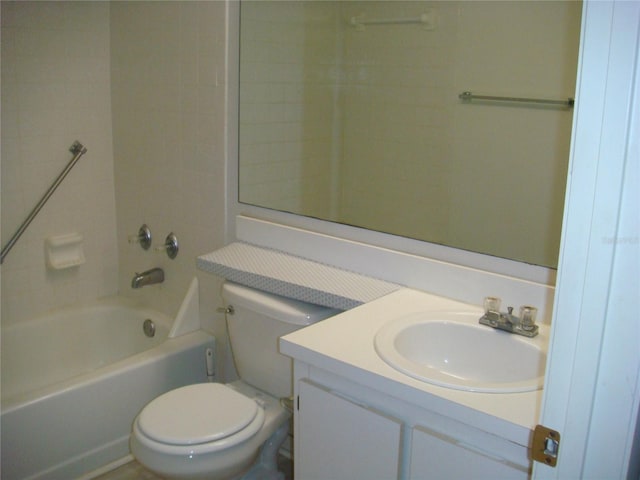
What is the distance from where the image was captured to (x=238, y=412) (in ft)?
6.51

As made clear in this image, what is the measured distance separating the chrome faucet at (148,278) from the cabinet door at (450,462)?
1.65 metres

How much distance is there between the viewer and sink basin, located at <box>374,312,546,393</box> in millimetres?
1578

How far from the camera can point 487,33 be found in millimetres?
2625

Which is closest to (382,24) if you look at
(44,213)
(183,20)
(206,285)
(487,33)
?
(487,33)

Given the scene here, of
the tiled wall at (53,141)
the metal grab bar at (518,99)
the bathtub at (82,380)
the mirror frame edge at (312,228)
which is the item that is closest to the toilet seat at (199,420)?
the bathtub at (82,380)

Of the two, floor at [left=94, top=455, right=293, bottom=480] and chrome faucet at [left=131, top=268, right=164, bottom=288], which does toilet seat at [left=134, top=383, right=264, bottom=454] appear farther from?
chrome faucet at [left=131, top=268, right=164, bottom=288]

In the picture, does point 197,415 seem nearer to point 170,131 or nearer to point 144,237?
point 144,237

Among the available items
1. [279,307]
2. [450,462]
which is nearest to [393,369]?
[450,462]

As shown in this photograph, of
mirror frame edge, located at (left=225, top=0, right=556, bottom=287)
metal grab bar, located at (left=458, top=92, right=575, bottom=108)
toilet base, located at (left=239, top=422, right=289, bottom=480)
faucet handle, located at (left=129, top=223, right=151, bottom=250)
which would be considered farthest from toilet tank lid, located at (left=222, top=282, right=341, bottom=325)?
metal grab bar, located at (left=458, top=92, right=575, bottom=108)

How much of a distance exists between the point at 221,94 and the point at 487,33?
1.11 metres

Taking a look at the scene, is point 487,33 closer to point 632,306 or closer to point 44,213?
point 44,213

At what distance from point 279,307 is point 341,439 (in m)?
0.59

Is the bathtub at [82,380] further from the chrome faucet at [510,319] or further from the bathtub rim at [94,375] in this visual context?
the chrome faucet at [510,319]

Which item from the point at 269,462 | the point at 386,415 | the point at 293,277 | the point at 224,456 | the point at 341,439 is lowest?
the point at 269,462
